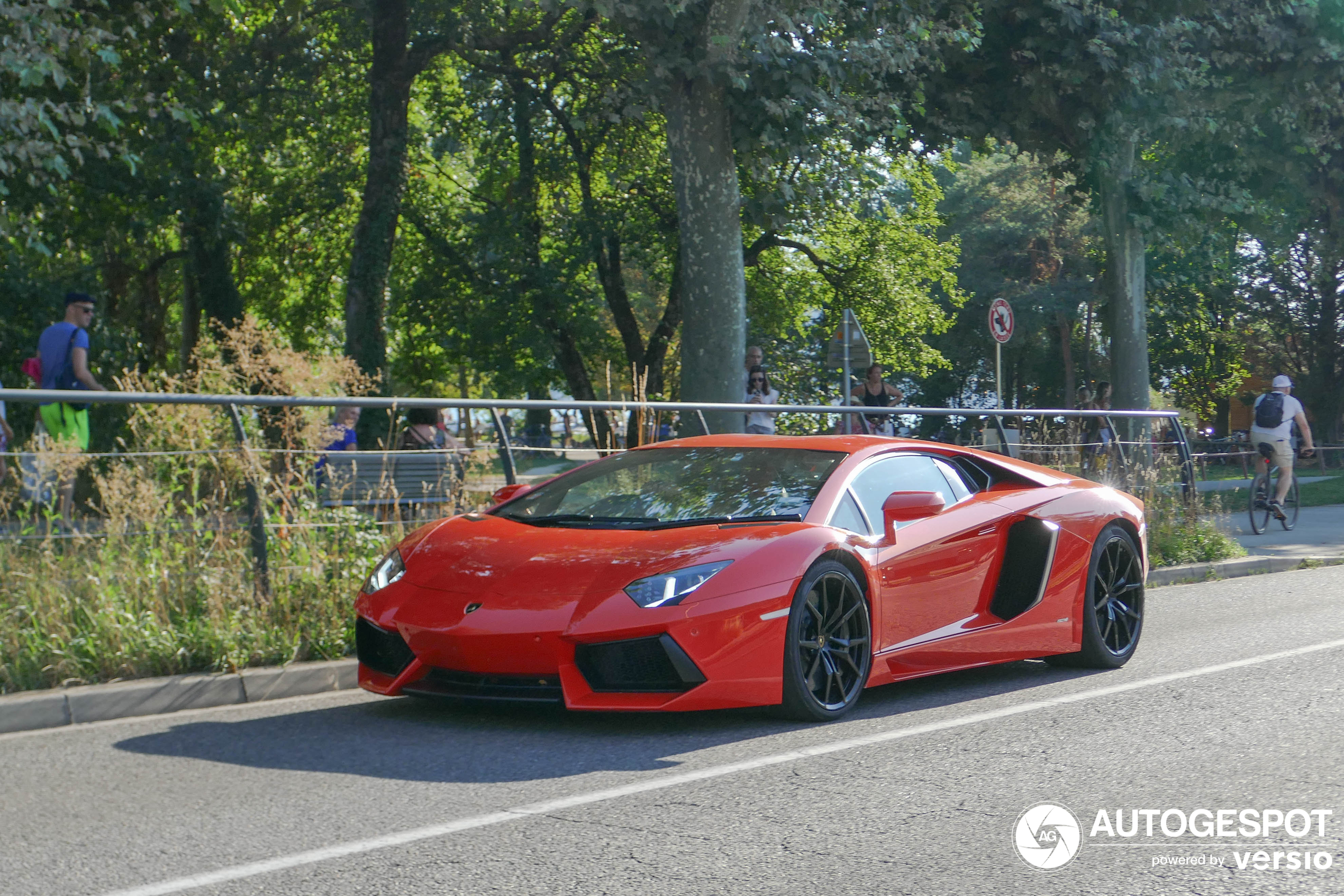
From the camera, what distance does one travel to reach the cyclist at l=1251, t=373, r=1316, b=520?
58.9 feet

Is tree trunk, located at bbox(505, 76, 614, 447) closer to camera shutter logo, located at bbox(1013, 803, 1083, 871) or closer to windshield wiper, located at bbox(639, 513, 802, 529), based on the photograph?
windshield wiper, located at bbox(639, 513, 802, 529)

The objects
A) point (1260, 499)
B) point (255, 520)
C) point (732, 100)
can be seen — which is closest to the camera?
point (255, 520)

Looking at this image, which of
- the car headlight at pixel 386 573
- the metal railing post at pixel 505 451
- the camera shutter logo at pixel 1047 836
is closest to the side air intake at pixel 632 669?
the car headlight at pixel 386 573

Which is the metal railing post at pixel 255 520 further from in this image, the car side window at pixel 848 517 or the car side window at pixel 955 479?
the car side window at pixel 955 479

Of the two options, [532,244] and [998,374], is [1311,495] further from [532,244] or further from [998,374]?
[532,244]

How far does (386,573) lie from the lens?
6.59 meters

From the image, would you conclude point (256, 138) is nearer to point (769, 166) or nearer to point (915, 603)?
point (769, 166)

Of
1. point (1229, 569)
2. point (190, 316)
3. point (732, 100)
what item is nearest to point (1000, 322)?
point (1229, 569)

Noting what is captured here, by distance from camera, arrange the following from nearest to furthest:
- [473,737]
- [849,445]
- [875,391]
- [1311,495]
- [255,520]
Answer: [473,737]
[849,445]
[255,520]
[875,391]
[1311,495]

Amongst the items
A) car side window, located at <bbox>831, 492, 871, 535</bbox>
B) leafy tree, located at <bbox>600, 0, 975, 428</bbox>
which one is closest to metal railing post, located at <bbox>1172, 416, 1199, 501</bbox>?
leafy tree, located at <bbox>600, 0, 975, 428</bbox>

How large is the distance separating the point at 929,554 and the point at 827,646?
2.92 feet

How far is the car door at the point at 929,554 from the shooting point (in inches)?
261

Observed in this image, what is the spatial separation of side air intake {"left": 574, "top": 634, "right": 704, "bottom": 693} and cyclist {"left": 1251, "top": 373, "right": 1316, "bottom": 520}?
14.3 metres

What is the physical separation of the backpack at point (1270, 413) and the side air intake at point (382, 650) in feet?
48.2
